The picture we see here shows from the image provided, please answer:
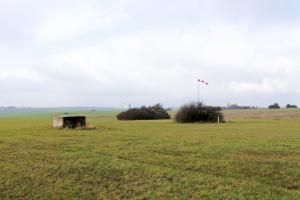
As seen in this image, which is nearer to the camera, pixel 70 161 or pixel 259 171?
pixel 259 171

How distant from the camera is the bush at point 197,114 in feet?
151

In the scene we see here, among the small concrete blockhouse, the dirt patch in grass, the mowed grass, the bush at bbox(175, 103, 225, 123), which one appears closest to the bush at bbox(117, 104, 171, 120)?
the bush at bbox(175, 103, 225, 123)

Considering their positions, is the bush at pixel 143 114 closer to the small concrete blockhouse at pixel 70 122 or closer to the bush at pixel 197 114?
the bush at pixel 197 114

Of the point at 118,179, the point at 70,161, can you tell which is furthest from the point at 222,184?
the point at 70,161

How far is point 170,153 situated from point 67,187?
185 inches

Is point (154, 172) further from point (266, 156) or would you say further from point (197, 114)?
point (197, 114)

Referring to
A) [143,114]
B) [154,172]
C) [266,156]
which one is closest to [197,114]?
[143,114]

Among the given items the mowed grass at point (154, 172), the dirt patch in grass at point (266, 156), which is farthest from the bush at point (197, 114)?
the dirt patch in grass at point (266, 156)

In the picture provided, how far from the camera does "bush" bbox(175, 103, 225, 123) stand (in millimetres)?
46031

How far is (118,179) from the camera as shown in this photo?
12.4 meters

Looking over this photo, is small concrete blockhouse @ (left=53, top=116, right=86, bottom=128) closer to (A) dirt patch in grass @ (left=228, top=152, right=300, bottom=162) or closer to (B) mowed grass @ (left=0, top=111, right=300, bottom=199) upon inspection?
(B) mowed grass @ (left=0, top=111, right=300, bottom=199)

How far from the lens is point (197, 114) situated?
1828 inches

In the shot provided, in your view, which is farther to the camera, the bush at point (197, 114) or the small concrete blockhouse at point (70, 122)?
the bush at point (197, 114)

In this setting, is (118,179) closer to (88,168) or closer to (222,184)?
(88,168)
